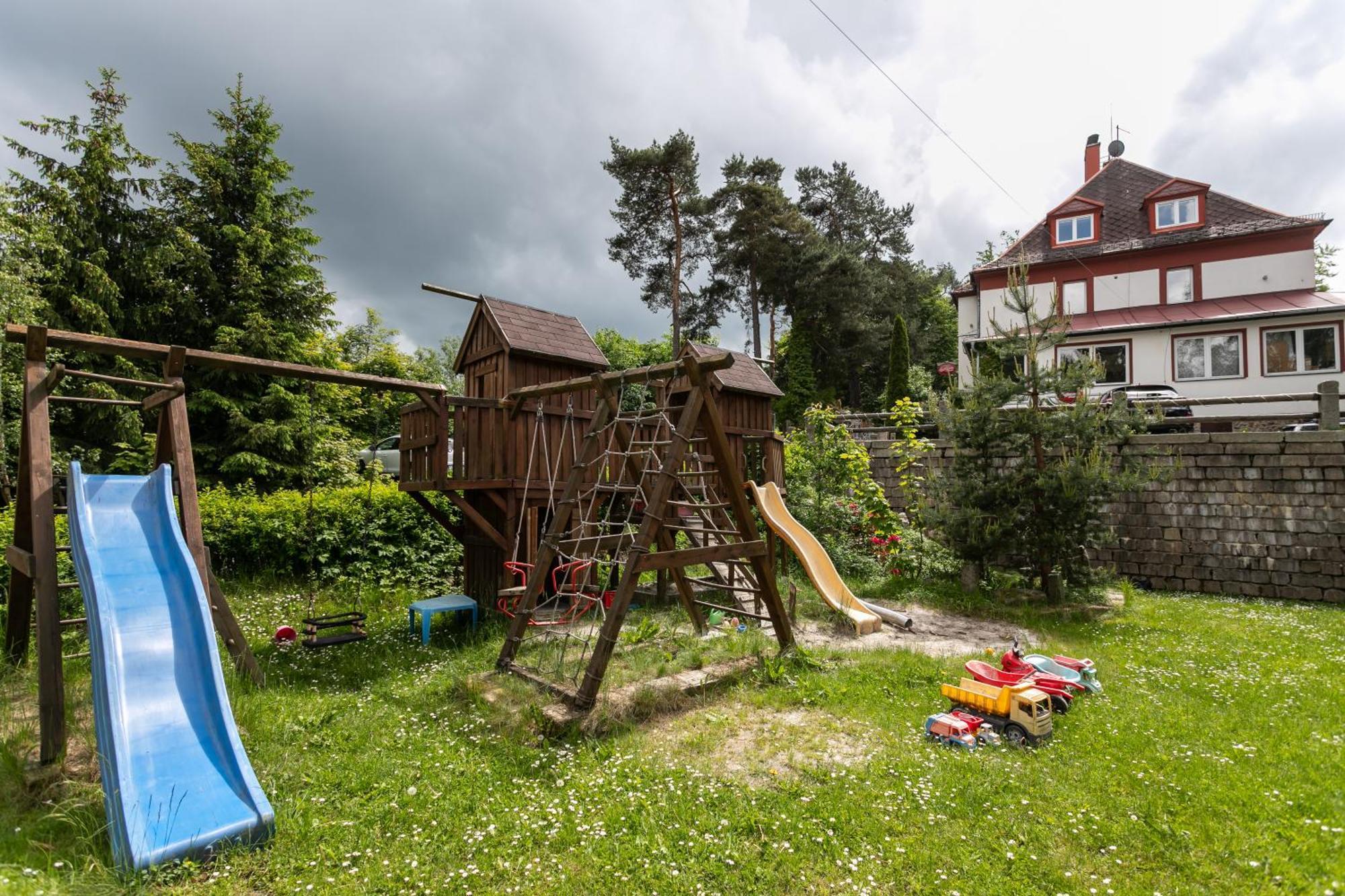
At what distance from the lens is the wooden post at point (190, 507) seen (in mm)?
5129

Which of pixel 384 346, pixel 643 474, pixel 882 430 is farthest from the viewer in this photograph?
pixel 384 346

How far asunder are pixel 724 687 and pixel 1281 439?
9.76m

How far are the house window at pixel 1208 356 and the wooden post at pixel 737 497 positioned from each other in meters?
21.0

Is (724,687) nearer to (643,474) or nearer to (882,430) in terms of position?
(643,474)

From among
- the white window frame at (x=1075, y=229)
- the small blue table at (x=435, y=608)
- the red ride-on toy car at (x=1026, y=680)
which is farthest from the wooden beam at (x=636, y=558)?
the white window frame at (x=1075, y=229)

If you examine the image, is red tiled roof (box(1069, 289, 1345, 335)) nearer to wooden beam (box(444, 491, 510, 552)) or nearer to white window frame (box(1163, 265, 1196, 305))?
white window frame (box(1163, 265, 1196, 305))

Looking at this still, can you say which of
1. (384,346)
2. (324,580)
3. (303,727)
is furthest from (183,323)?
(384,346)

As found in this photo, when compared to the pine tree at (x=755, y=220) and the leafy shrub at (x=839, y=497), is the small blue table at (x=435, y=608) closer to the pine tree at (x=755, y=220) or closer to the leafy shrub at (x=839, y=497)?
the leafy shrub at (x=839, y=497)

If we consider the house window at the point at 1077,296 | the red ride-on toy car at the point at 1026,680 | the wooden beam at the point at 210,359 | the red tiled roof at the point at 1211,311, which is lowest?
the red ride-on toy car at the point at 1026,680

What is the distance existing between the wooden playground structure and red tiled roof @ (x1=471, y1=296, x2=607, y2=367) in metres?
0.03

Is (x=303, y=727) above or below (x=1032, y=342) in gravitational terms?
below

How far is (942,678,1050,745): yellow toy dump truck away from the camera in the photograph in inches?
176

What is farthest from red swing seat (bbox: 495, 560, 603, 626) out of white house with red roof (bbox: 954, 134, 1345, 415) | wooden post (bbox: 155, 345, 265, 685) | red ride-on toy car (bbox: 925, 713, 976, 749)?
white house with red roof (bbox: 954, 134, 1345, 415)

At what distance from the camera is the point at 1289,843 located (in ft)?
10.4
